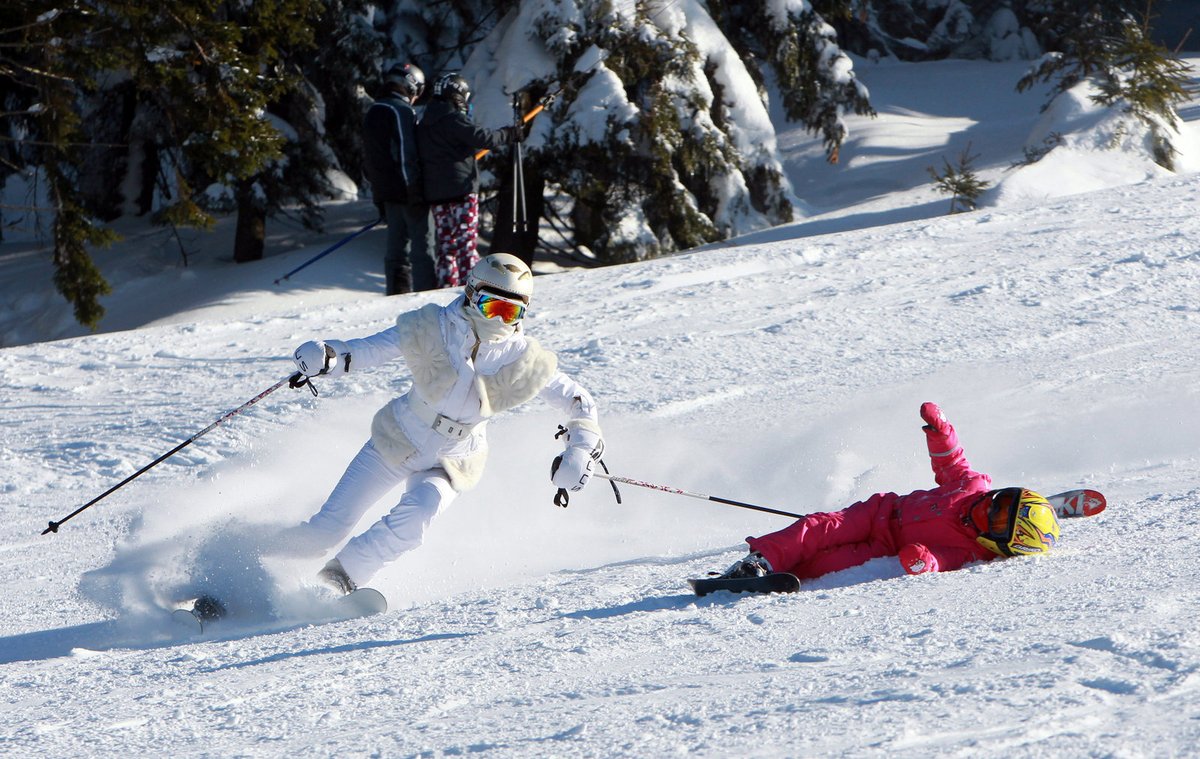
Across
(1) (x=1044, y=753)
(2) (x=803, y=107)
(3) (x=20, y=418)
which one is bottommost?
(3) (x=20, y=418)

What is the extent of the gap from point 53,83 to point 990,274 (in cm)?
770

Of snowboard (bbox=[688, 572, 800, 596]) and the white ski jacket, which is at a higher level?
the white ski jacket

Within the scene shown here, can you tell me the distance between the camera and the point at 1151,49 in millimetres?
12992

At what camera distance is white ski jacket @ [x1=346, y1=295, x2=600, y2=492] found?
4.89m

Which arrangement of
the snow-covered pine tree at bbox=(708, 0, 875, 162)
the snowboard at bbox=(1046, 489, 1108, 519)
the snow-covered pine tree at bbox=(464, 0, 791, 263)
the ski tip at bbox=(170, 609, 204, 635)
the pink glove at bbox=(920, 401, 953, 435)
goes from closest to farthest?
the ski tip at bbox=(170, 609, 204, 635)
the pink glove at bbox=(920, 401, 953, 435)
the snowboard at bbox=(1046, 489, 1108, 519)
the snow-covered pine tree at bbox=(464, 0, 791, 263)
the snow-covered pine tree at bbox=(708, 0, 875, 162)

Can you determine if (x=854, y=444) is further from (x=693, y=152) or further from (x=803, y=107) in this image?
(x=803, y=107)

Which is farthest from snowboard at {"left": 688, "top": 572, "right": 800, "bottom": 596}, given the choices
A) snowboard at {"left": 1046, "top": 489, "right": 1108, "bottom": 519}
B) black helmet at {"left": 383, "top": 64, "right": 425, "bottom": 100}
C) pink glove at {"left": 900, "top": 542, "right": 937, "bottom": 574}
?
black helmet at {"left": 383, "top": 64, "right": 425, "bottom": 100}

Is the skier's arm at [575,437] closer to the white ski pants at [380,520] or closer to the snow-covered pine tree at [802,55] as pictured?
the white ski pants at [380,520]

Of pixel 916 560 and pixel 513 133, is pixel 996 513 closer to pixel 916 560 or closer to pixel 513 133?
pixel 916 560

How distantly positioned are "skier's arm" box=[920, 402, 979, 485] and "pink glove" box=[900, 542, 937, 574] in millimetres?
401

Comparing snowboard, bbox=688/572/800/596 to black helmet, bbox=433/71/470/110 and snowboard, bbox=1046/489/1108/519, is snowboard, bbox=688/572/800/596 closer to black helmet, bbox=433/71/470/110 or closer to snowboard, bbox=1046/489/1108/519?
snowboard, bbox=1046/489/1108/519

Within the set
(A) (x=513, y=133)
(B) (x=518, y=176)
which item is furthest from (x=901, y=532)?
(B) (x=518, y=176)

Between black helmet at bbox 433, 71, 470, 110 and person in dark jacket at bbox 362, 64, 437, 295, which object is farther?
person in dark jacket at bbox 362, 64, 437, 295

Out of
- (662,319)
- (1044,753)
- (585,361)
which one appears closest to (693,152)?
(662,319)
